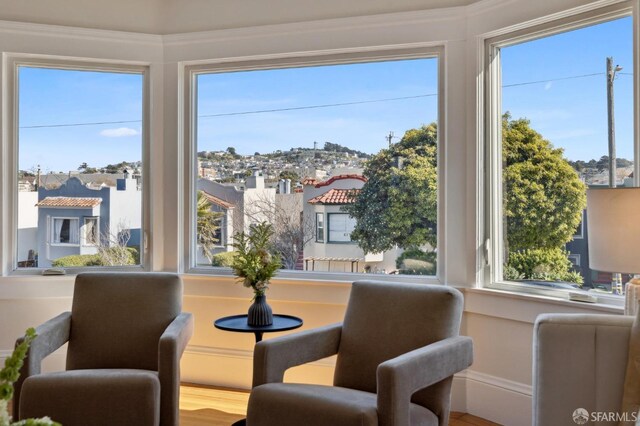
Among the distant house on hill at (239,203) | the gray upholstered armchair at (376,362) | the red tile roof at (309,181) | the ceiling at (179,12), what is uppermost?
the ceiling at (179,12)

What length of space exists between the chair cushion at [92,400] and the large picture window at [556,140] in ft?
6.58

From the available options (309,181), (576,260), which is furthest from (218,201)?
(576,260)

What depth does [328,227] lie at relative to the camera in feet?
13.0

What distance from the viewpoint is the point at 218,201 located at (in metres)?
4.18

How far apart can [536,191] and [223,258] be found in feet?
6.82

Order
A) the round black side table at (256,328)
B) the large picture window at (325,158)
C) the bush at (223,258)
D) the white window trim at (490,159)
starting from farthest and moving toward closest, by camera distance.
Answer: the bush at (223,258) → the large picture window at (325,158) → the white window trim at (490,159) → the round black side table at (256,328)

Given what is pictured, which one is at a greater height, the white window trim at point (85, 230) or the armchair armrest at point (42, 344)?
the white window trim at point (85, 230)

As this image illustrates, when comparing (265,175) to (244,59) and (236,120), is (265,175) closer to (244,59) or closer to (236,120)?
(236,120)

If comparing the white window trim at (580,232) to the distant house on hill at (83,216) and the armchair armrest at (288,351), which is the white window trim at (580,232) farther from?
the distant house on hill at (83,216)

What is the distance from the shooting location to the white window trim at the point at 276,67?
3.63 meters

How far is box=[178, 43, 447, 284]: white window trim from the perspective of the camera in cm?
363

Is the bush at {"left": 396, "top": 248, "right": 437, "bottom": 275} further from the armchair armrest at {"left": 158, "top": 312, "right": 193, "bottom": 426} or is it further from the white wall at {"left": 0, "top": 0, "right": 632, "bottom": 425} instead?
the armchair armrest at {"left": 158, "top": 312, "right": 193, "bottom": 426}

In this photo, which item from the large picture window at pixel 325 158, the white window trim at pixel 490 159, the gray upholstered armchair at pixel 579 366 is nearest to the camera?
the gray upholstered armchair at pixel 579 366

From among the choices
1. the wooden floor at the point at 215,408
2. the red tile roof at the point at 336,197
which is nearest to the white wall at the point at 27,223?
the wooden floor at the point at 215,408
